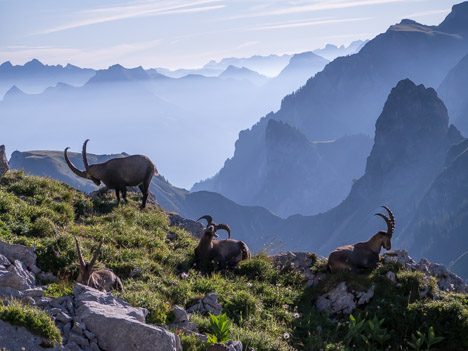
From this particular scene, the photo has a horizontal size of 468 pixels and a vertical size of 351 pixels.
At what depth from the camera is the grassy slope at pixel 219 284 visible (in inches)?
445

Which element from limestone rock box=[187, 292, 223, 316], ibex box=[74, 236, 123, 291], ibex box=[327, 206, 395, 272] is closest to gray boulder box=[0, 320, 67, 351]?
ibex box=[74, 236, 123, 291]

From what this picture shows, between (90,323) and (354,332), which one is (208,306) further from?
(90,323)

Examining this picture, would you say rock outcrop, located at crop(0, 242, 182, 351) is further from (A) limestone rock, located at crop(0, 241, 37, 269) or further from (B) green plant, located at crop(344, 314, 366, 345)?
(B) green plant, located at crop(344, 314, 366, 345)

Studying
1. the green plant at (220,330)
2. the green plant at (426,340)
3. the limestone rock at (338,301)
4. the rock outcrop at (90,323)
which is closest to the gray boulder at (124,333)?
the rock outcrop at (90,323)

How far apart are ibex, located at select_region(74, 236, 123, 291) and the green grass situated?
2.71 m

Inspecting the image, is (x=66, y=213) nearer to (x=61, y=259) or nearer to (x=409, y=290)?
(x=61, y=259)

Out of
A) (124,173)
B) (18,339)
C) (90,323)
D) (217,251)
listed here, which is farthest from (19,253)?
(124,173)

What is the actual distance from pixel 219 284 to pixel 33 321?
6.81m

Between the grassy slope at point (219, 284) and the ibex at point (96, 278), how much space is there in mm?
372

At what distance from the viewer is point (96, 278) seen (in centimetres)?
1138

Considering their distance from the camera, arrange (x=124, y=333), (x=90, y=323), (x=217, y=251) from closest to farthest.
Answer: (x=124, y=333) < (x=90, y=323) < (x=217, y=251)

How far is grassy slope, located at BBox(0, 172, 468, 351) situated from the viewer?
37.1 feet

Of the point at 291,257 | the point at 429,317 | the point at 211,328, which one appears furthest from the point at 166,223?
the point at 429,317

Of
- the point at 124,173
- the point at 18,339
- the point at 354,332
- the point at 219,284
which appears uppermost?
the point at 124,173
